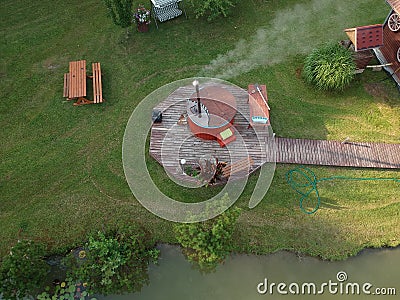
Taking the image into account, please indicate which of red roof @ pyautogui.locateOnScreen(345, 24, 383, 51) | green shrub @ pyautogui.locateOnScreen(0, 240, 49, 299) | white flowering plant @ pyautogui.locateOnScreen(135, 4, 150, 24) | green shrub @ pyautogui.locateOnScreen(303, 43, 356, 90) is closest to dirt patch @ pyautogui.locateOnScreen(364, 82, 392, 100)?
green shrub @ pyautogui.locateOnScreen(303, 43, 356, 90)

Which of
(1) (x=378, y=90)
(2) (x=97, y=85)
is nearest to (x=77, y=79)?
(2) (x=97, y=85)

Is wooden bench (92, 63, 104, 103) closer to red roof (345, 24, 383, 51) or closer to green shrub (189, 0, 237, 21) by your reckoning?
green shrub (189, 0, 237, 21)

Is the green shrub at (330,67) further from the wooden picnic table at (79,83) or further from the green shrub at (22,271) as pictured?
the green shrub at (22,271)

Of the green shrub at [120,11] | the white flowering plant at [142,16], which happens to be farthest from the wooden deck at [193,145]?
the white flowering plant at [142,16]

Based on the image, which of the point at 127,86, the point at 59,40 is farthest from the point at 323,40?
the point at 59,40

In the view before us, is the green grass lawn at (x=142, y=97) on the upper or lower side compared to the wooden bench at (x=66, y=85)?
lower

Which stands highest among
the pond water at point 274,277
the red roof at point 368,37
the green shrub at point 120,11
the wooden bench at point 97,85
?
the green shrub at point 120,11
